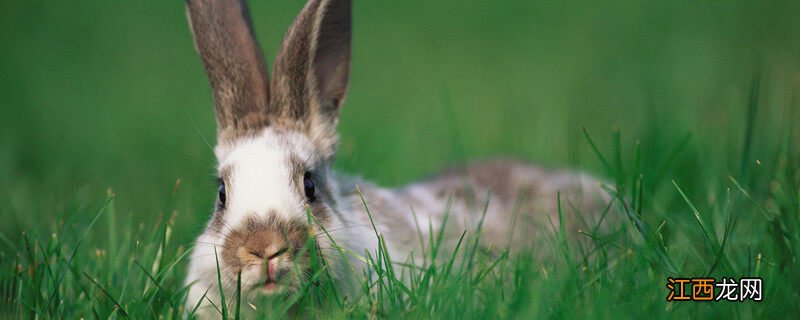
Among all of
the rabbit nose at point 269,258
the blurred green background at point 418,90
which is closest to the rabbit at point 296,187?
the rabbit nose at point 269,258

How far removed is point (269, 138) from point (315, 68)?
466mm

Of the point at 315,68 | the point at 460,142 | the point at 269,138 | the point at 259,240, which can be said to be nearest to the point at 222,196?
the point at 269,138

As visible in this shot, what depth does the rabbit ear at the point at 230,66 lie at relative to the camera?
150 inches

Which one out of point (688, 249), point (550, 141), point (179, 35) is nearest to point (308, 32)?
point (688, 249)

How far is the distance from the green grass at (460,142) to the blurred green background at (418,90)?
1.1 inches

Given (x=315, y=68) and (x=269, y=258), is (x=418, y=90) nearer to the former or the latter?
(x=315, y=68)

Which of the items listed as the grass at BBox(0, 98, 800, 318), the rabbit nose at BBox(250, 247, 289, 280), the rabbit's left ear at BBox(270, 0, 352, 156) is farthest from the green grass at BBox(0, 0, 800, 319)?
the rabbit's left ear at BBox(270, 0, 352, 156)

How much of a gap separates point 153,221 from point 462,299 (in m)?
2.05

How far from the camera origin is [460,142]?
449cm

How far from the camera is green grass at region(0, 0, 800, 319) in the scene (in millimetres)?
2979

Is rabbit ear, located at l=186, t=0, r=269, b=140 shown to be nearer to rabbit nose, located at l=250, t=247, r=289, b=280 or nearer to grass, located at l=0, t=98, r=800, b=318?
grass, located at l=0, t=98, r=800, b=318

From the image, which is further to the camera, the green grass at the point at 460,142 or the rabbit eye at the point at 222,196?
the rabbit eye at the point at 222,196

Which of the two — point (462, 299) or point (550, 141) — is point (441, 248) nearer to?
point (462, 299)

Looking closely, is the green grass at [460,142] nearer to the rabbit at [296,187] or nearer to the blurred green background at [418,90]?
the blurred green background at [418,90]
